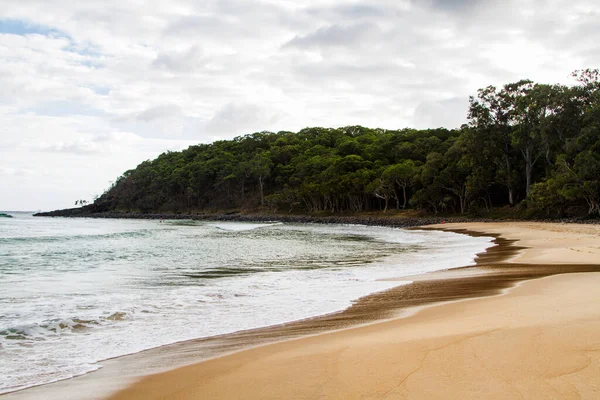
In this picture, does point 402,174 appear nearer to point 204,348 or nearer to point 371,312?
point 371,312

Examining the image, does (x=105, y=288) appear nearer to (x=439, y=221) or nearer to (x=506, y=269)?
(x=506, y=269)

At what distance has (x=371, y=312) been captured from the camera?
7.08 metres

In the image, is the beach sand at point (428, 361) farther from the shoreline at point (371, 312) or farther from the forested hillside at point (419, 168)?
the forested hillside at point (419, 168)

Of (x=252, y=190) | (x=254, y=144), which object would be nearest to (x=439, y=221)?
(x=252, y=190)

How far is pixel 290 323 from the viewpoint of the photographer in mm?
6633

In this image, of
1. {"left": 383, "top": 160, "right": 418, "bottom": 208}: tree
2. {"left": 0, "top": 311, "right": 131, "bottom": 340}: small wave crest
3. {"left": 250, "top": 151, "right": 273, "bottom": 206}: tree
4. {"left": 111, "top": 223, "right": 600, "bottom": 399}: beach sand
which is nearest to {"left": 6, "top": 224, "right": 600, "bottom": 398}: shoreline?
{"left": 111, "top": 223, "right": 600, "bottom": 399}: beach sand

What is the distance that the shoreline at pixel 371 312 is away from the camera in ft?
16.4

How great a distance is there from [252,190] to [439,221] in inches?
2523

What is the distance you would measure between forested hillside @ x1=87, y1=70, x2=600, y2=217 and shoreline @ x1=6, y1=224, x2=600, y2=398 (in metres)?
36.4

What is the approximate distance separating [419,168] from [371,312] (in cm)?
5906

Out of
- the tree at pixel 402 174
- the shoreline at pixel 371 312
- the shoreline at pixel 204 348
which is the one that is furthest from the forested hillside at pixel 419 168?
the shoreline at pixel 204 348

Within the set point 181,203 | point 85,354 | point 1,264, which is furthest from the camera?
point 181,203

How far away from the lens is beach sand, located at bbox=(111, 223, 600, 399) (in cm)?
344

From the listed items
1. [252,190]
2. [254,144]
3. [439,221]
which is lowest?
[439,221]
